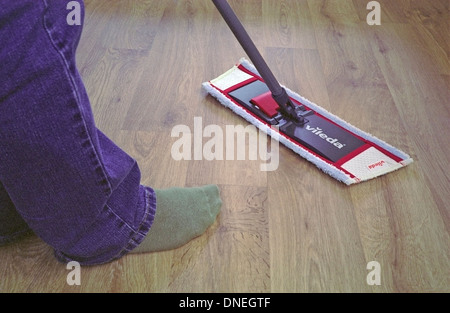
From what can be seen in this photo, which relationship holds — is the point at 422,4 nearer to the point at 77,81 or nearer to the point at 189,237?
the point at 189,237

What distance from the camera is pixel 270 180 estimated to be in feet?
3.14

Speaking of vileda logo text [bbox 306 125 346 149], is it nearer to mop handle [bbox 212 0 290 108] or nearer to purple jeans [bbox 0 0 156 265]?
mop handle [bbox 212 0 290 108]

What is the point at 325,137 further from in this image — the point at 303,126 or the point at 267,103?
the point at 267,103

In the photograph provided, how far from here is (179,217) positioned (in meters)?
0.81

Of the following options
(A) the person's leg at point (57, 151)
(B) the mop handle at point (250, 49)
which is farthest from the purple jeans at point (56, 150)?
(B) the mop handle at point (250, 49)

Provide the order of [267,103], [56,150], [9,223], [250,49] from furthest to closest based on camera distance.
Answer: [267,103] < [250,49] < [9,223] < [56,150]

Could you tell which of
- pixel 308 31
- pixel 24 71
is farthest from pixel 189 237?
pixel 308 31

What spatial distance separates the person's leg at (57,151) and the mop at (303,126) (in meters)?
0.40

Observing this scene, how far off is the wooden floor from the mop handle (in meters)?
0.12

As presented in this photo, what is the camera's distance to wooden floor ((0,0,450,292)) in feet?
2.53

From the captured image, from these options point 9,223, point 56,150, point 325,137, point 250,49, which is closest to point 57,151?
point 56,150

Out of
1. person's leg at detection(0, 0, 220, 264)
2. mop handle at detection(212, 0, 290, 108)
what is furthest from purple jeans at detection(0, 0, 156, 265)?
mop handle at detection(212, 0, 290, 108)

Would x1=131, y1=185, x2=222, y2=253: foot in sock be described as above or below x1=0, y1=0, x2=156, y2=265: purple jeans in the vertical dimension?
below
